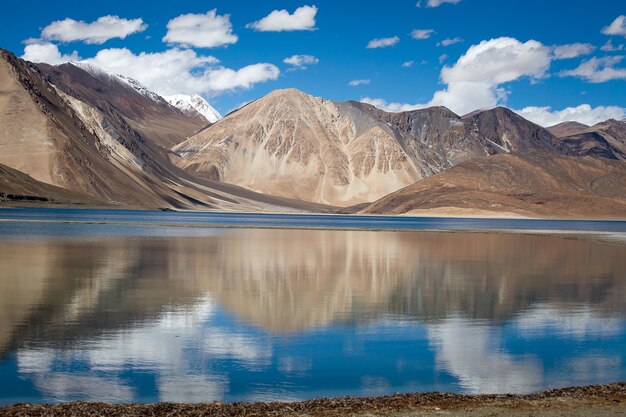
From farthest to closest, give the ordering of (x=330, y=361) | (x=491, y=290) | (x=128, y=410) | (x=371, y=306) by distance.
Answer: (x=491, y=290)
(x=371, y=306)
(x=330, y=361)
(x=128, y=410)

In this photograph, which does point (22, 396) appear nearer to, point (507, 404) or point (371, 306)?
point (507, 404)

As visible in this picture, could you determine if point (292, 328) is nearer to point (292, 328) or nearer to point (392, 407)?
point (292, 328)

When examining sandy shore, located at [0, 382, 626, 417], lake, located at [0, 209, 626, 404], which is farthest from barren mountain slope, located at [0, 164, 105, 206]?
sandy shore, located at [0, 382, 626, 417]

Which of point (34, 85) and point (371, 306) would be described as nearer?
point (371, 306)

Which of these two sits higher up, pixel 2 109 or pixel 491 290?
pixel 2 109

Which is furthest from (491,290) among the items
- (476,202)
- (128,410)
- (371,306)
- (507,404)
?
(476,202)

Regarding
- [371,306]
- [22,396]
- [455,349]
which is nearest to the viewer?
[22,396]

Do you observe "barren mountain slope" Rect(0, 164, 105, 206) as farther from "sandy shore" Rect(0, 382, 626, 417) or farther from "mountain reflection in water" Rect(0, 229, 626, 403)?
"sandy shore" Rect(0, 382, 626, 417)

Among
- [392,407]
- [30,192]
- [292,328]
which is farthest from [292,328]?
[30,192]

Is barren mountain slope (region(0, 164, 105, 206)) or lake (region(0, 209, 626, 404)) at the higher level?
barren mountain slope (region(0, 164, 105, 206))
